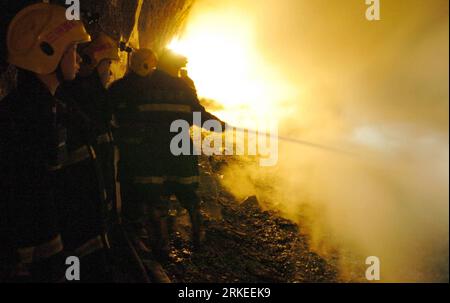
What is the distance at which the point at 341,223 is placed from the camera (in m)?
7.33

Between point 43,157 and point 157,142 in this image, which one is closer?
point 43,157

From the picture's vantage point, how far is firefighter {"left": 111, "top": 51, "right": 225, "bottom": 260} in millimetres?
3574

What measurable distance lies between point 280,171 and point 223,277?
5.96 meters

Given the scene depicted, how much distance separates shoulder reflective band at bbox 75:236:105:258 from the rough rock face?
1672 mm

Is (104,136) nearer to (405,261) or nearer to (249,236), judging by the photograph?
(249,236)

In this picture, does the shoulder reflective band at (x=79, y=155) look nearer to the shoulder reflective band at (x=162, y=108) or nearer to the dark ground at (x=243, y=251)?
the shoulder reflective band at (x=162, y=108)

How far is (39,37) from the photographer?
88.1 inches

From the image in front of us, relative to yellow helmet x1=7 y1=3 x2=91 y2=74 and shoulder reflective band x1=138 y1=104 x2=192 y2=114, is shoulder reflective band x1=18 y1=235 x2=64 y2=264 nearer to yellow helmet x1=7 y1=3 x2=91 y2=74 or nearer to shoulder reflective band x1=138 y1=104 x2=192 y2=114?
yellow helmet x1=7 y1=3 x2=91 y2=74

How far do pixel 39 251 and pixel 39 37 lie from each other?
63.9 inches

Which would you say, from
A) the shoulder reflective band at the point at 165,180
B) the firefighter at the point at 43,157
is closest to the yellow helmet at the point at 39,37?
the firefighter at the point at 43,157

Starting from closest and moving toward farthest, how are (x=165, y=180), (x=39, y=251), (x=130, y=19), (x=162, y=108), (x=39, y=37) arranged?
1. (x=39, y=251)
2. (x=39, y=37)
3. (x=162, y=108)
4. (x=165, y=180)
5. (x=130, y=19)

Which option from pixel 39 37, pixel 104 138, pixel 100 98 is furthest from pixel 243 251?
pixel 39 37

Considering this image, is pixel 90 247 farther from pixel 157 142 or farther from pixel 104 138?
pixel 157 142

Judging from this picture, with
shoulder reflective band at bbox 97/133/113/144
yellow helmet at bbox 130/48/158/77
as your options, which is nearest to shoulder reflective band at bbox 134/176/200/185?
shoulder reflective band at bbox 97/133/113/144
